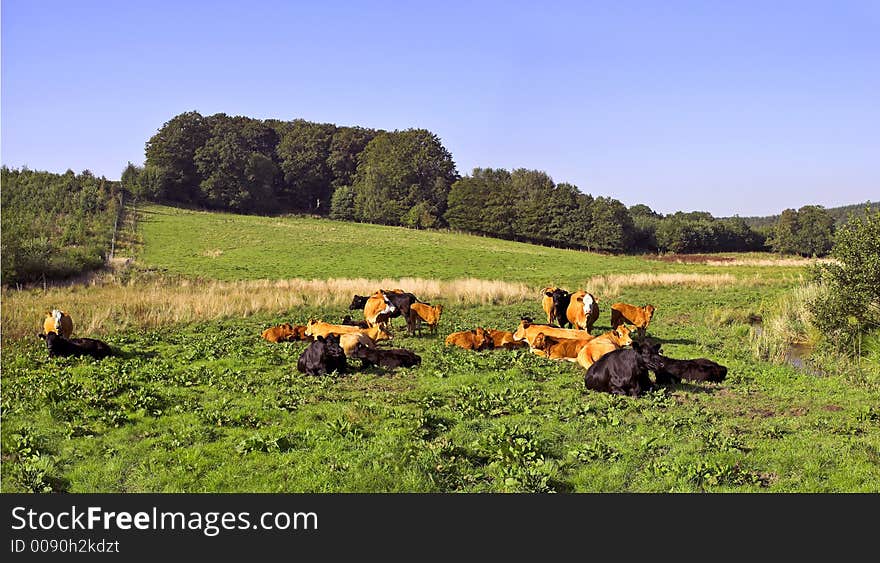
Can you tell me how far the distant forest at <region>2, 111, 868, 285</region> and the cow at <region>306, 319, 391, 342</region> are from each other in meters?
50.2

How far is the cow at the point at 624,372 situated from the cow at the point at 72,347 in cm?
939

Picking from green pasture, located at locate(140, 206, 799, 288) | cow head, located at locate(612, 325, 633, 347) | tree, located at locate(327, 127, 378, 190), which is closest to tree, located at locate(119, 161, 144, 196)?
green pasture, located at locate(140, 206, 799, 288)

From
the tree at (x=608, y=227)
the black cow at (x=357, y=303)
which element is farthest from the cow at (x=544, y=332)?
the tree at (x=608, y=227)

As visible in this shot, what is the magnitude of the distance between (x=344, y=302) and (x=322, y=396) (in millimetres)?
12137

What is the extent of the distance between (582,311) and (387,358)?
6808 mm

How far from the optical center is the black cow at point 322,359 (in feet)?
37.4

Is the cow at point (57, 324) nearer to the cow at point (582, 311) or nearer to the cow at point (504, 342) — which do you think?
the cow at point (504, 342)

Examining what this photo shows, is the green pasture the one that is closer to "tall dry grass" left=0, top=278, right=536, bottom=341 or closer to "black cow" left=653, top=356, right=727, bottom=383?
"tall dry grass" left=0, top=278, right=536, bottom=341

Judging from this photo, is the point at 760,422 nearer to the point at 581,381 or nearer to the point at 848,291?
the point at 581,381

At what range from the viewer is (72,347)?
1225 centimetres

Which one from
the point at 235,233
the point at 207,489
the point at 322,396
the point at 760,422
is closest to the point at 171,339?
the point at 322,396

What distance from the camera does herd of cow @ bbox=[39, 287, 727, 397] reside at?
10.4 metres

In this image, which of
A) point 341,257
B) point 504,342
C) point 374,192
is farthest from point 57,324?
point 374,192

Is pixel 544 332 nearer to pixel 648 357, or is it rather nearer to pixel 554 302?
pixel 648 357
